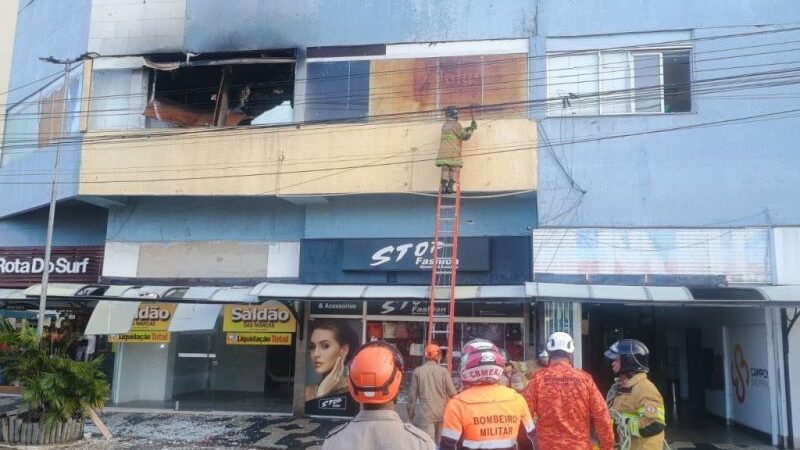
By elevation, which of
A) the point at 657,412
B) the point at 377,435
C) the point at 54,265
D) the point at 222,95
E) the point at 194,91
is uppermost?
the point at 194,91

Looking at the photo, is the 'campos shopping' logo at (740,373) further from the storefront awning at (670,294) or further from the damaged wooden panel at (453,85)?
the damaged wooden panel at (453,85)

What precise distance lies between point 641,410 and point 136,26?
13.5 meters

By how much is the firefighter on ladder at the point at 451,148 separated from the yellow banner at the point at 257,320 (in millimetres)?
4581

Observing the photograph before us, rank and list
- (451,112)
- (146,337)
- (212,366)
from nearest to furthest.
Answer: (451,112) < (146,337) < (212,366)

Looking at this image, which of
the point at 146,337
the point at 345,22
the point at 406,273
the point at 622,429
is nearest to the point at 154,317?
the point at 146,337

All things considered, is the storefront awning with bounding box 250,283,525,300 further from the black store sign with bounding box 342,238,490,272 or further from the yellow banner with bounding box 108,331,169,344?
the yellow banner with bounding box 108,331,169,344

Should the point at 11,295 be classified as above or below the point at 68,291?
below

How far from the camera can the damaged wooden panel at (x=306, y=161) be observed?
12914mm

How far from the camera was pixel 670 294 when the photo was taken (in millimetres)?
10641

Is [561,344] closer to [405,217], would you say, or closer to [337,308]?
[405,217]

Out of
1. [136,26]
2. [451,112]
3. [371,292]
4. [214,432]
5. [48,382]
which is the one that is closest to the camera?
[48,382]

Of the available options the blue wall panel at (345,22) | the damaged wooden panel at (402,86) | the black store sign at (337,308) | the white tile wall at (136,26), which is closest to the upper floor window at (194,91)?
the white tile wall at (136,26)

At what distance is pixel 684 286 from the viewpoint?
11.4m

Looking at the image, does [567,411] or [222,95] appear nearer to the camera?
[567,411]
